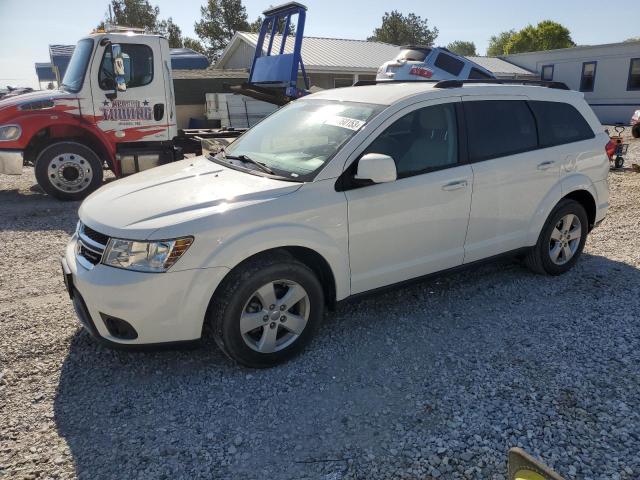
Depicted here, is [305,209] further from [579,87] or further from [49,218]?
[579,87]

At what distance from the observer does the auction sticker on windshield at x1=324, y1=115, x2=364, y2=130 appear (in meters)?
3.64

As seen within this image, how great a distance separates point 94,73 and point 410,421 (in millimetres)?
7672

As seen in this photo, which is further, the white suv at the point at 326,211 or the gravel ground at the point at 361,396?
the white suv at the point at 326,211

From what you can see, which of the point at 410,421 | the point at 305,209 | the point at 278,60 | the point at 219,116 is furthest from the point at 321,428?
the point at 219,116

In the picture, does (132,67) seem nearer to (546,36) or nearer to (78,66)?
(78,66)

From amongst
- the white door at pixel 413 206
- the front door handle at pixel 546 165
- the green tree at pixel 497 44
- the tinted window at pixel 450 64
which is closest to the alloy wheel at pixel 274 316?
the white door at pixel 413 206

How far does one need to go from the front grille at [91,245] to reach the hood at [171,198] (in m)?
0.06

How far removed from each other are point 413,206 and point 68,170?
669 cm

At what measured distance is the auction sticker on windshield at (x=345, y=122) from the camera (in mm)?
3639

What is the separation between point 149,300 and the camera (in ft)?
9.58

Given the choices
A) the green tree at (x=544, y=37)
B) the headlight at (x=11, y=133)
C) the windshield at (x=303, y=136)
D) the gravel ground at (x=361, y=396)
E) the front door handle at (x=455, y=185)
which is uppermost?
the green tree at (x=544, y=37)

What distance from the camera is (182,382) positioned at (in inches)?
128

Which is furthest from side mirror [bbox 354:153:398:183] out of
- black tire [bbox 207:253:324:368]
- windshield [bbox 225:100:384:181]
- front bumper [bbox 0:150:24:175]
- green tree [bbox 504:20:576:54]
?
green tree [bbox 504:20:576:54]

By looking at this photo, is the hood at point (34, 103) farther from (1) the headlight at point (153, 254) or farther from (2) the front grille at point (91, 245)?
(1) the headlight at point (153, 254)
